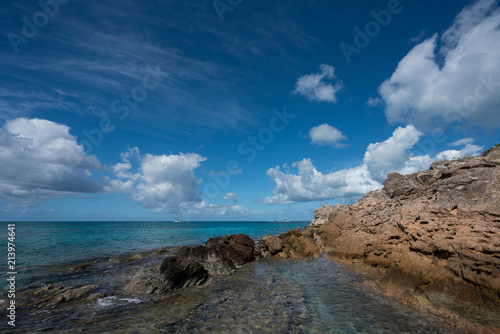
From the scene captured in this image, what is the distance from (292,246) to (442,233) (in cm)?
1654

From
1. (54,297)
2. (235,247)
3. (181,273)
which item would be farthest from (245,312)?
(235,247)

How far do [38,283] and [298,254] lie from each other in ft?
73.5

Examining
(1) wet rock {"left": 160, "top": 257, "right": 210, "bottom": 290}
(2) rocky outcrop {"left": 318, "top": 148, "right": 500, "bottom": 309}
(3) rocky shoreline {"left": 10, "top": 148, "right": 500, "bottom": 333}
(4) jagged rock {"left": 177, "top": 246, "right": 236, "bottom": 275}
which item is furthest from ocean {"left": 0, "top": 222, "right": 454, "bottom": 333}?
(2) rocky outcrop {"left": 318, "top": 148, "right": 500, "bottom": 309}

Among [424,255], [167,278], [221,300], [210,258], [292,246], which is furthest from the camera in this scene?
[292,246]

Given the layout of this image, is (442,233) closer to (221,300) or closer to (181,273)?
(221,300)

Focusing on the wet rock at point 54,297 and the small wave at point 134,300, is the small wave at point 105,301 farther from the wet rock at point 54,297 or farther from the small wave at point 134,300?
the small wave at point 134,300

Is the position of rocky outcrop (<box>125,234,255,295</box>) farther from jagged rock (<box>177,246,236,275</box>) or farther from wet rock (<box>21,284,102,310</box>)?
wet rock (<box>21,284,102,310</box>)

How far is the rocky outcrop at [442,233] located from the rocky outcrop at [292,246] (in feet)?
16.1

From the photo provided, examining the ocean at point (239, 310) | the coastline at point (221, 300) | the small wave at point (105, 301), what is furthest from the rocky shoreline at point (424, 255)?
the ocean at point (239, 310)

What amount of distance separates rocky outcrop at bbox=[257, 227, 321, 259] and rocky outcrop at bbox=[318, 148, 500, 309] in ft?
16.1

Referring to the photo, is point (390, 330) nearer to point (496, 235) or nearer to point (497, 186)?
point (496, 235)

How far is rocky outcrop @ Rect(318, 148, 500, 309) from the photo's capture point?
10.4 m

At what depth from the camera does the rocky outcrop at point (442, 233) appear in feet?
34.2

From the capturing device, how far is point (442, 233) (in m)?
12.8
